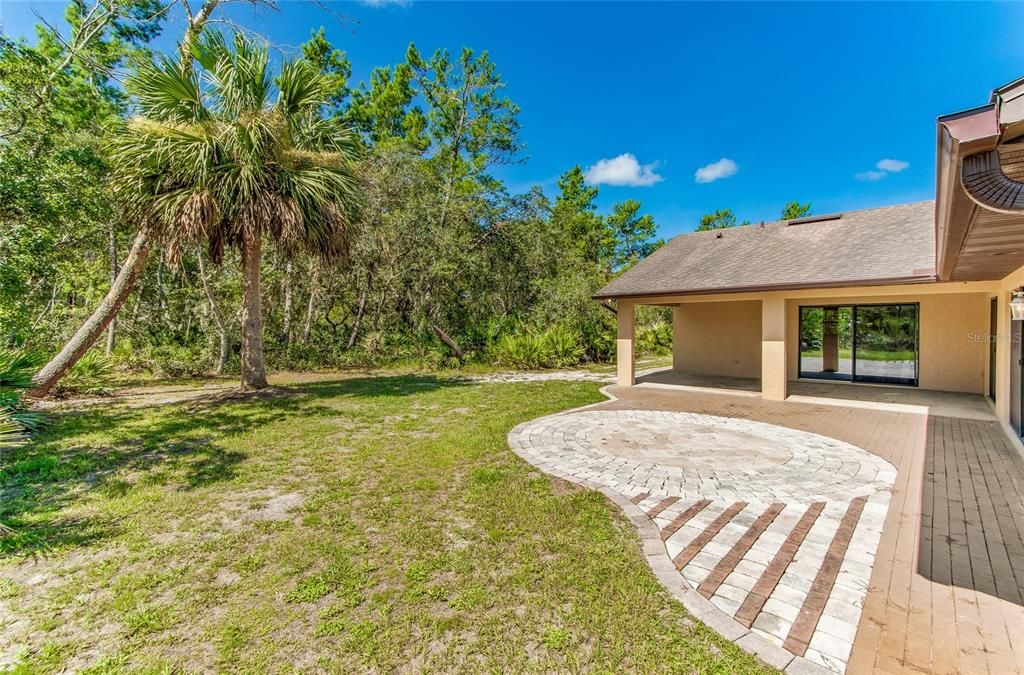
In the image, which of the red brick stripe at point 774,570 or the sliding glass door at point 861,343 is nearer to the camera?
the red brick stripe at point 774,570

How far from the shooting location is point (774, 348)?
31.3ft

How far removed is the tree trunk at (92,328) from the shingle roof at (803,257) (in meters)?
10.4

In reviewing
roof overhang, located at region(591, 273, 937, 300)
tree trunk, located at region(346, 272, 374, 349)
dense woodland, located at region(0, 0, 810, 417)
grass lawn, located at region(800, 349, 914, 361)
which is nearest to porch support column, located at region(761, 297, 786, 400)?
roof overhang, located at region(591, 273, 937, 300)

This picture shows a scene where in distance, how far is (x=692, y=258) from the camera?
40.7 ft

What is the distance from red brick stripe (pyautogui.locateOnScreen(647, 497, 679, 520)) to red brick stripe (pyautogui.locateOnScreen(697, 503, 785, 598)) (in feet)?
2.35

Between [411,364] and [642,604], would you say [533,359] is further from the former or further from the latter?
[642,604]

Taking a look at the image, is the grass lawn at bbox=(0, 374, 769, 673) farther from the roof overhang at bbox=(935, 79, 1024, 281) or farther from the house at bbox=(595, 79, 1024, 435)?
the house at bbox=(595, 79, 1024, 435)

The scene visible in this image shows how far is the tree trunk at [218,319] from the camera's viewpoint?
40.3 feet

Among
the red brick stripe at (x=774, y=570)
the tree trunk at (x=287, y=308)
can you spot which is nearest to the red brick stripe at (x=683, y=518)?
the red brick stripe at (x=774, y=570)

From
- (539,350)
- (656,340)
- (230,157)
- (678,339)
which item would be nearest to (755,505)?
(230,157)

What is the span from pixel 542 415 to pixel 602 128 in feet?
85.0

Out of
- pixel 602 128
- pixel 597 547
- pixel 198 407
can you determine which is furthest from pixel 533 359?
pixel 602 128

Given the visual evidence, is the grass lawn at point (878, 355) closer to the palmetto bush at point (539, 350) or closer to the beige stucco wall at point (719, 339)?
the beige stucco wall at point (719, 339)

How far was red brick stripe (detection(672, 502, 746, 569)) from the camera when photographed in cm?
326
